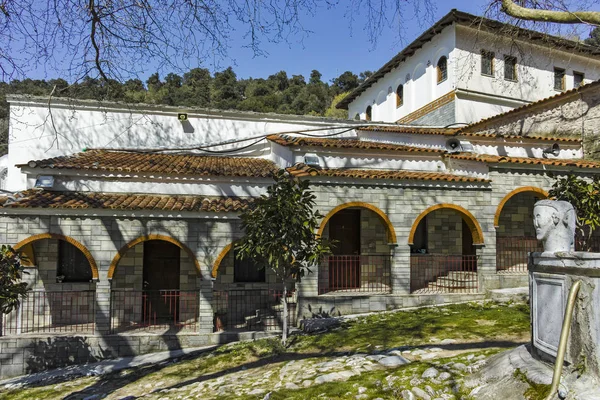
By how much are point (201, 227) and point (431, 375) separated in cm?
690

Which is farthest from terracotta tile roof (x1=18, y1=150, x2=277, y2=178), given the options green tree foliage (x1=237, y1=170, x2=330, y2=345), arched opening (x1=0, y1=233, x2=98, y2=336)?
arched opening (x1=0, y1=233, x2=98, y2=336)

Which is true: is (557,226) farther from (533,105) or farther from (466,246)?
(533,105)

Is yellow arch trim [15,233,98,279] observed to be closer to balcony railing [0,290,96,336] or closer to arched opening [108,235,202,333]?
arched opening [108,235,202,333]

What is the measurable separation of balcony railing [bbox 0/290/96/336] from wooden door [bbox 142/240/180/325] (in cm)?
151

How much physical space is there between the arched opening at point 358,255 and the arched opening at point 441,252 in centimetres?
99

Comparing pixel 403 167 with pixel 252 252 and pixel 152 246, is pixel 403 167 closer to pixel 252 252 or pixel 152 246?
pixel 252 252

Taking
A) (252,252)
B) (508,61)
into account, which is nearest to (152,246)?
(252,252)

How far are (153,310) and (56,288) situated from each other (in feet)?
8.58

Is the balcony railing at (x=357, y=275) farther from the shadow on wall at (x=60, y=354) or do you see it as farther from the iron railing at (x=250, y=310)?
the shadow on wall at (x=60, y=354)

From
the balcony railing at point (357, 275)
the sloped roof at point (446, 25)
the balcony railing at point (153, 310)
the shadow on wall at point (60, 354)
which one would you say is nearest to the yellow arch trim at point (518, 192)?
the balcony railing at point (357, 275)

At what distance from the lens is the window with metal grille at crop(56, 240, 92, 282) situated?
1152 cm

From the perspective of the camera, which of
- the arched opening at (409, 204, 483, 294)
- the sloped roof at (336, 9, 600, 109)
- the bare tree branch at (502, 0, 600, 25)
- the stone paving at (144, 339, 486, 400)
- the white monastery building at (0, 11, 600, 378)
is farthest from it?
the sloped roof at (336, 9, 600, 109)

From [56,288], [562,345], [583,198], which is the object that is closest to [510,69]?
[583,198]

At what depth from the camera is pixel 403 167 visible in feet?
41.3
